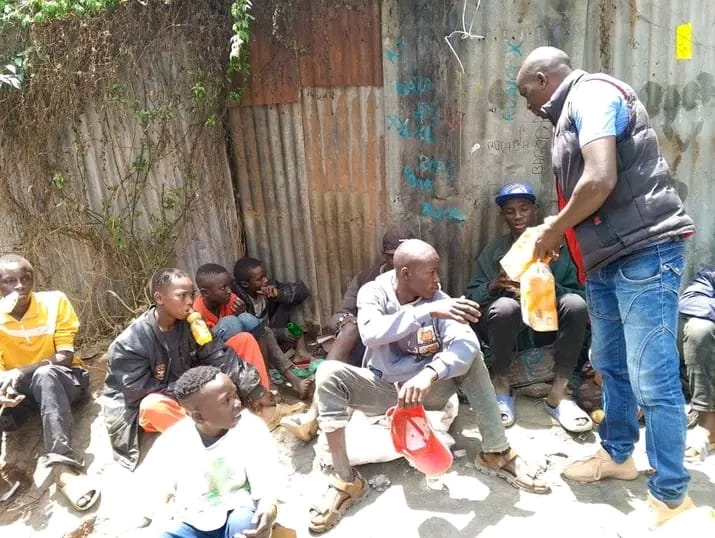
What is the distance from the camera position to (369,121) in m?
4.04

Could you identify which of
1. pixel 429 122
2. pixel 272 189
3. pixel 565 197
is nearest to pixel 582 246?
pixel 565 197

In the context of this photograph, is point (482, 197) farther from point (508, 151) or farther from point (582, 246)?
point (582, 246)

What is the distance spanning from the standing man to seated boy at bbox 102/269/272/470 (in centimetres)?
210

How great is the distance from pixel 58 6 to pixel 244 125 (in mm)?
1414

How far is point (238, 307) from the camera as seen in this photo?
4.03 meters

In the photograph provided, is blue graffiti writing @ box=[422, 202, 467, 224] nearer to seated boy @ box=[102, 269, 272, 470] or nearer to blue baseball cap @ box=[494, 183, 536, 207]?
blue baseball cap @ box=[494, 183, 536, 207]

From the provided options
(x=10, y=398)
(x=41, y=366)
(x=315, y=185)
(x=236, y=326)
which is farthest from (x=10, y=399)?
(x=315, y=185)

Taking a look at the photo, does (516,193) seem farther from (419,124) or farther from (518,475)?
(518,475)

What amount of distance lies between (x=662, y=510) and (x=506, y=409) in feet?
3.69

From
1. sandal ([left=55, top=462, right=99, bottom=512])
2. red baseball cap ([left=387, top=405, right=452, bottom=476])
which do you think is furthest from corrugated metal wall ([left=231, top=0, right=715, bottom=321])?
sandal ([left=55, top=462, right=99, bottom=512])

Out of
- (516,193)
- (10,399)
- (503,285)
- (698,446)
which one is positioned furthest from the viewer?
(516,193)

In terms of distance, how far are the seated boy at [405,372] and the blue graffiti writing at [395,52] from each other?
62.7 inches

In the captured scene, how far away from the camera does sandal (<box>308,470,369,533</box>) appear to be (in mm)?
2777

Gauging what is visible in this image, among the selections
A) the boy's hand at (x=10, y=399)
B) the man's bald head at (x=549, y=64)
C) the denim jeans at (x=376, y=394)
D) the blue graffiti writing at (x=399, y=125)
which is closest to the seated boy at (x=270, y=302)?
the denim jeans at (x=376, y=394)
